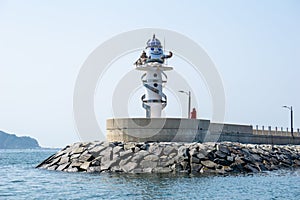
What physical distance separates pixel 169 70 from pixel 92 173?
1025 centimetres

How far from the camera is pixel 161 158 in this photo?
25.9m

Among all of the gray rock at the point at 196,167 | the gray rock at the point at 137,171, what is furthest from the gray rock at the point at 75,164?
the gray rock at the point at 196,167

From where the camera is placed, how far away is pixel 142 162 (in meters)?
25.8

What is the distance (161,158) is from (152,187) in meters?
5.60

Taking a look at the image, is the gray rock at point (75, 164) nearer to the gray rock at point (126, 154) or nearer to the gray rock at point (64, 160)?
the gray rock at point (64, 160)

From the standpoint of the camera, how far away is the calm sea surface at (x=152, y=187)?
18828mm

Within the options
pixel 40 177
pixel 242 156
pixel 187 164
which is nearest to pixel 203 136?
pixel 242 156

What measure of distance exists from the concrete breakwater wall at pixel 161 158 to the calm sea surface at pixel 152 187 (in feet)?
4.24

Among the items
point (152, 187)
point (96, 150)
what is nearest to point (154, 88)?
point (96, 150)

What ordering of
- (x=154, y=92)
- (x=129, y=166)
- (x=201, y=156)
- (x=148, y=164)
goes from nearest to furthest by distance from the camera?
(x=148, y=164) → (x=129, y=166) → (x=201, y=156) → (x=154, y=92)

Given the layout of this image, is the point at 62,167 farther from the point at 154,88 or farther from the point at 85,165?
the point at 154,88

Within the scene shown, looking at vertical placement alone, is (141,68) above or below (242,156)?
above

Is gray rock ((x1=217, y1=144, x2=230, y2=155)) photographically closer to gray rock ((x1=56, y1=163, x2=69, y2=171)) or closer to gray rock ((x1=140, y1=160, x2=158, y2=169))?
gray rock ((x1=140, y1=160, x2=158, y2=169))

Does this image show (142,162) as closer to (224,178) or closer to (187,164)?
(187,164)
